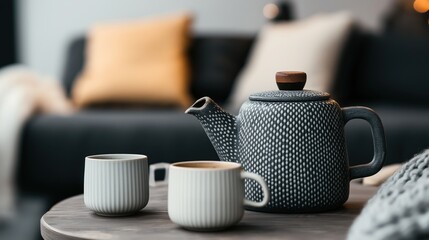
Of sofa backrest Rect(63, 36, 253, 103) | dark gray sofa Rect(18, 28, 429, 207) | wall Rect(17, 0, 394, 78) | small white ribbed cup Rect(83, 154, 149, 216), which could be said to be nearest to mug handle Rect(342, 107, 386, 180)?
small white ribbed cup Rect(83, 154, 149, 216)

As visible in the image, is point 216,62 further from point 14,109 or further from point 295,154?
point 295,154

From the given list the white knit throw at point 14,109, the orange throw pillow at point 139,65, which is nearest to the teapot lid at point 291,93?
the white knit throw at point 14,109

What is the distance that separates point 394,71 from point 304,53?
1.29 ft

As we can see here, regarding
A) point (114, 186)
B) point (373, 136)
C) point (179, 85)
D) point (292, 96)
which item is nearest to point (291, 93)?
point (292, 96)

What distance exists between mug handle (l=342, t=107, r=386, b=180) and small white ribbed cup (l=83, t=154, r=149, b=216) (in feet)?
0.93

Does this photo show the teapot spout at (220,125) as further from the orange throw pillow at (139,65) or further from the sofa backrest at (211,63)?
the sofa backrest at (211,63)

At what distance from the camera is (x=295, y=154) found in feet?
2.77

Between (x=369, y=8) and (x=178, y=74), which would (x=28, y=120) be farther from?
(x=369, y=8)

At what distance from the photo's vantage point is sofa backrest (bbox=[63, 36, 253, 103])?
274cm

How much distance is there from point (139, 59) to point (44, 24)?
2.79 ft

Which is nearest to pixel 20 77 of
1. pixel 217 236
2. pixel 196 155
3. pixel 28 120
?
pixel 28 120

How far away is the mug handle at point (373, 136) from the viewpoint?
35.5 inches

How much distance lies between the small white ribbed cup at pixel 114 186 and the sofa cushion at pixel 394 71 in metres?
1.89

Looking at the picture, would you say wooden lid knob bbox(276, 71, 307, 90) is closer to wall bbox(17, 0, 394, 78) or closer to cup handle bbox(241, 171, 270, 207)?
cup handle bbox(241, 171, 270, 207)
